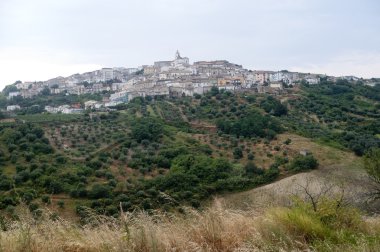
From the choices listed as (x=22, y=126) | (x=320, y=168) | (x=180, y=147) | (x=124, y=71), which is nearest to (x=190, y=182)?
(x=180, y=147)

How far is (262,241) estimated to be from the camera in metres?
3.47

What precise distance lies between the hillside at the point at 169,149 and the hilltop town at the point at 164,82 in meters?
13.2

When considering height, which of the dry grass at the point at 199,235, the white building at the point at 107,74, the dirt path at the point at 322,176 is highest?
the white building at the point at 107,74

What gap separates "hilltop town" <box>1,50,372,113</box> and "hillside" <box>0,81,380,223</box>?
13160 mm

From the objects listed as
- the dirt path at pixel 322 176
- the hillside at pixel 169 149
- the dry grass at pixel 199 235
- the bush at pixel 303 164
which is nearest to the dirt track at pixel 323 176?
the dirt path at pixel 322 176

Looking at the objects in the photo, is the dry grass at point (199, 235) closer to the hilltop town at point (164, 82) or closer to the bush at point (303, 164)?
the bush at point (303, 164)

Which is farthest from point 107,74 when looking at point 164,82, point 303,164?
point 303,164

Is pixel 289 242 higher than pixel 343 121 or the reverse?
higher

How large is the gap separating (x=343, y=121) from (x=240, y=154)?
685 inches

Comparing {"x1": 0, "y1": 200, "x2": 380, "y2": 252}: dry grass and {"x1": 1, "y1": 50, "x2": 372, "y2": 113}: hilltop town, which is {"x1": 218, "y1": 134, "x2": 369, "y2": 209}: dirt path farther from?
{"x1": 1, "y1": 50, "x2": 372, "y2": 113}: hilltop town

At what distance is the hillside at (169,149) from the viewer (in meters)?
23.4

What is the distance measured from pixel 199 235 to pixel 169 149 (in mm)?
28937

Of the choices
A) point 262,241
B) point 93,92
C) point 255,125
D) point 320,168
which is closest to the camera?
point 262,241

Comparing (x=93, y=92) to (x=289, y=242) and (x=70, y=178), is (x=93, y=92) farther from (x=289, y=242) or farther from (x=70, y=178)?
(x=289, y=242)
